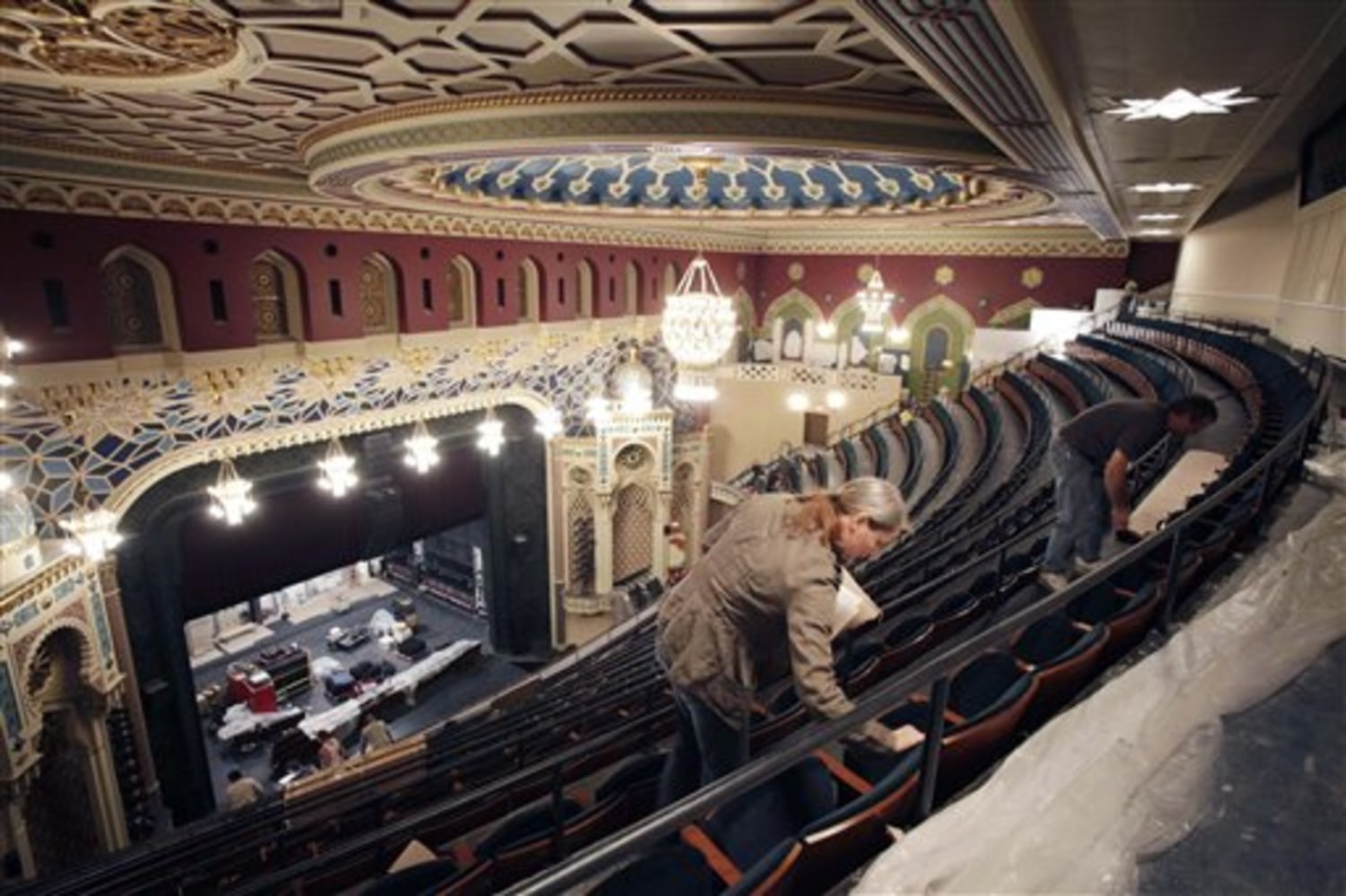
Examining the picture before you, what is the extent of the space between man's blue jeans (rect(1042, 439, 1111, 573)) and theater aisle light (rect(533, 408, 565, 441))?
9.96m

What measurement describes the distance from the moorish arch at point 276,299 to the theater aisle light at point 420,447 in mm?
2089

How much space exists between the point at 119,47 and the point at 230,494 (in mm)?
5274

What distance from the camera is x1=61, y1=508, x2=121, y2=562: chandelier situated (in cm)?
678

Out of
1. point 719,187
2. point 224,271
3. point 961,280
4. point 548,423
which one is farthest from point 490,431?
point 961,280

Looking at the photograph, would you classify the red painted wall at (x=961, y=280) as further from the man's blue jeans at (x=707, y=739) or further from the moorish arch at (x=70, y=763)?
the man's blue jeans at (x=707, y=739)

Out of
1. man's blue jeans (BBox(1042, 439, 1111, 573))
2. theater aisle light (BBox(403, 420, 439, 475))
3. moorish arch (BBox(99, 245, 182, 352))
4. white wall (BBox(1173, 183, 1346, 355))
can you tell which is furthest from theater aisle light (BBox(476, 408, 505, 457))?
white wall (BBox(1173, 183, 1346, 355))

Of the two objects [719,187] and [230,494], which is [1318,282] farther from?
[230,494]

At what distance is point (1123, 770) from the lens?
1.64 meters

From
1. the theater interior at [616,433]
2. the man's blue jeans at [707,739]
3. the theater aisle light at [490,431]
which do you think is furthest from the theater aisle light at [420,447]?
the man's blue jeans at [707,739]

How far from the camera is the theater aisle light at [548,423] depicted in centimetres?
1283

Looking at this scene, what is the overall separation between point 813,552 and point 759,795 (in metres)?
0.97

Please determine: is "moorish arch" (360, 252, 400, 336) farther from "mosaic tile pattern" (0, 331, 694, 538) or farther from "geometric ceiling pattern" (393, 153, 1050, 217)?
"geometric ceiling pattern" (393, 153, 1050, 217)

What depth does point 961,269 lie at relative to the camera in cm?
1659

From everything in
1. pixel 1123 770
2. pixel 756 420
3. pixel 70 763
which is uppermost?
pixel 1123 770
